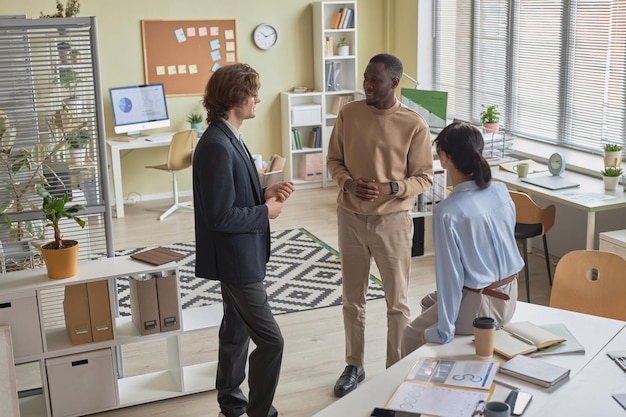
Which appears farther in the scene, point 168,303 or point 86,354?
point 168,303

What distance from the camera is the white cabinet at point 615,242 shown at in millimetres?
4879

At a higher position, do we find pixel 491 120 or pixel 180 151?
pixel 491 120

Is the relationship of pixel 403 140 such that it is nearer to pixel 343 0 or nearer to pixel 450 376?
pixel 450 376

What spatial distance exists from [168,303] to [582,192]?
2.99 metres

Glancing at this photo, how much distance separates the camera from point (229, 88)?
3.32 meters

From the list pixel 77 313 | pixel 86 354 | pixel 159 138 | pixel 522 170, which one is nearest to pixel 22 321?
pixel 77 313

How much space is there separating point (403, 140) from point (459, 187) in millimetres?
959

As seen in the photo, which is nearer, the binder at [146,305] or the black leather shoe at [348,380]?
the binder at [146,305]

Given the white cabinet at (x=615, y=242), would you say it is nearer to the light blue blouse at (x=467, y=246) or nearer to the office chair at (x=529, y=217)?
the office chair at (x=529, y=217)

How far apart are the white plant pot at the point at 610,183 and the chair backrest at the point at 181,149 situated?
3.93 metres

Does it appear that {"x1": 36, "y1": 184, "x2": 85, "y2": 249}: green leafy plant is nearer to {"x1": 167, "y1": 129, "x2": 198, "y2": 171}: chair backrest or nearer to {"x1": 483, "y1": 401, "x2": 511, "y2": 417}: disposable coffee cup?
{"x1": 483, "y1": 401, "x2": 511, "y2": 417}: disposable coffee cup

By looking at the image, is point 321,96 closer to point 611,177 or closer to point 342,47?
point 342,47

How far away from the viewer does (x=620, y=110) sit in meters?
6.15

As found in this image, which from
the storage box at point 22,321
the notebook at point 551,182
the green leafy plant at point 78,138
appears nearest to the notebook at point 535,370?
the storage box at point 22,321
